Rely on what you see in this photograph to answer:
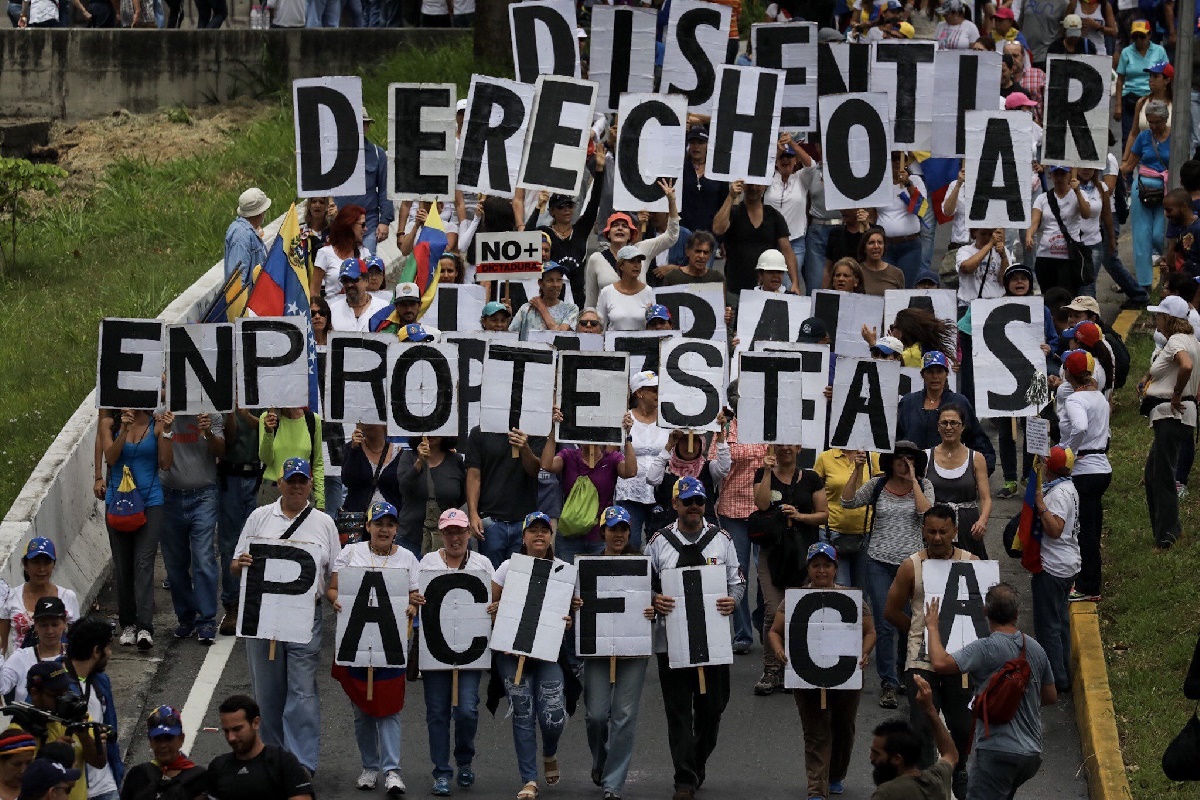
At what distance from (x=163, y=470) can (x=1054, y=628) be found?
584 centimetres

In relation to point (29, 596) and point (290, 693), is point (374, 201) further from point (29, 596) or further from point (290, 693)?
point (29, 596)

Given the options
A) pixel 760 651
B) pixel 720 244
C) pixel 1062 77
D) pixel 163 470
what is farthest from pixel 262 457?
pixel 1062 77

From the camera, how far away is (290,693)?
13.0m

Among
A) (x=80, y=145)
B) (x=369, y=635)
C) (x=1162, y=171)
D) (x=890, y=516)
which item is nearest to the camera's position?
(x=369, y=635)

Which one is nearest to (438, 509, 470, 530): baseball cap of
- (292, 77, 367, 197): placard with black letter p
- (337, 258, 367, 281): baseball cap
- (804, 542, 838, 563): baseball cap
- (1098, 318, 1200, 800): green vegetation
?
(804, 542, 838, 563): baseball cap

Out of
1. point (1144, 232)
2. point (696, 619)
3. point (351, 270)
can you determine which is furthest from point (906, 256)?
point (696, 619)

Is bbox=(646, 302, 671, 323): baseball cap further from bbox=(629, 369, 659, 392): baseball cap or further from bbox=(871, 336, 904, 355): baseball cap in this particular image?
bbox=(871, 336, 904, 355): baseball cap

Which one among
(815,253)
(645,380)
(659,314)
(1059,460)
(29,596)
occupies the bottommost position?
(29,596)

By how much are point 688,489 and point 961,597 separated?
1.68 m

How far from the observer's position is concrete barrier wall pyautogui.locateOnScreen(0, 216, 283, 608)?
48.1ft

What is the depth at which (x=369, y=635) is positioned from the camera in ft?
42.0

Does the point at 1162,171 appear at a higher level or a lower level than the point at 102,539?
higher

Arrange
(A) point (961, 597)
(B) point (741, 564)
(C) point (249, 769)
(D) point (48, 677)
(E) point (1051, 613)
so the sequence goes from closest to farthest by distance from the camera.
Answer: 1. (C) point (249, 769)
2. (D) point (48, 677)
3. (A) point (961, 597)
4. (E) point (1051, 613)
5. (B) point (741, 564)

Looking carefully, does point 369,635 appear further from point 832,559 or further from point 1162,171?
point 1162,171
